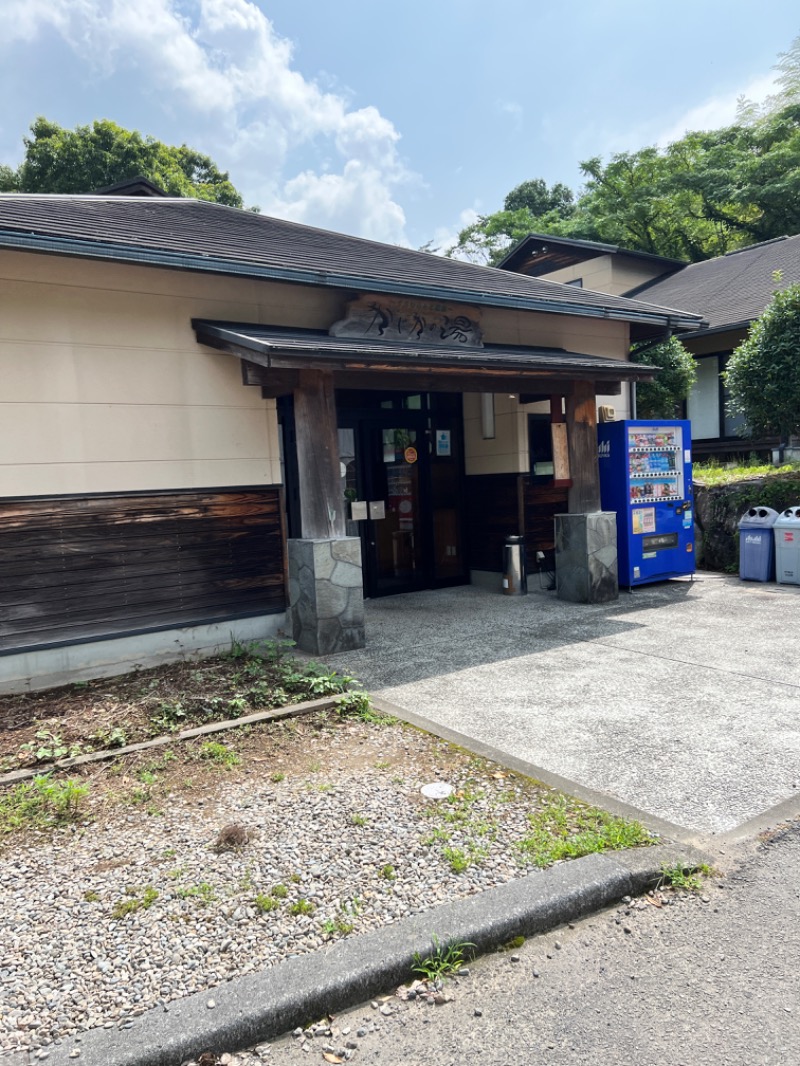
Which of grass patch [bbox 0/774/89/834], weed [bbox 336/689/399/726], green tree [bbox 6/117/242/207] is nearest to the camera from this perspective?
grass patch [bbox 0/774/89/834]

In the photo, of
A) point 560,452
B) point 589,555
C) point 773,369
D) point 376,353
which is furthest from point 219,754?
point 773,369

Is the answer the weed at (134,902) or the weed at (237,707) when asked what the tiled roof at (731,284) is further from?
the weed at (134,902)

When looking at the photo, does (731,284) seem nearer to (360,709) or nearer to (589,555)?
(589,555)

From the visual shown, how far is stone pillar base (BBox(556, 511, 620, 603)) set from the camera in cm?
810

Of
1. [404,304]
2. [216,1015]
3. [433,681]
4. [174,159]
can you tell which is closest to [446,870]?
[216,1015]

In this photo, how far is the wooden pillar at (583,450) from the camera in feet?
26.7

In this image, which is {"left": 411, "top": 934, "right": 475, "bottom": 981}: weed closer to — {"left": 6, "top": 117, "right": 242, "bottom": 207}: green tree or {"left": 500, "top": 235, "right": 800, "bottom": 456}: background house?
{"left": 500, "top": 235, "right": 800, "bottom": 456}: background house

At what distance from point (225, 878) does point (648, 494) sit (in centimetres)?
730

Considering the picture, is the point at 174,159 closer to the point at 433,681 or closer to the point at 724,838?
the point at 433,681

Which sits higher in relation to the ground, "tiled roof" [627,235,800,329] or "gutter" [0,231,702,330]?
"tiled roof" [627,235,800,329]

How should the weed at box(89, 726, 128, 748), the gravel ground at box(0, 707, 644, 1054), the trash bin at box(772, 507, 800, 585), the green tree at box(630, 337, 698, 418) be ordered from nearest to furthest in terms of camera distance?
the gravel ground at box(0, 707, 644, 1054)
the weed at box(89, 726, 128, 748)
the trash bin at box(772, 507, 800, 585)
the green tree at box(630, 337, 698, 418)

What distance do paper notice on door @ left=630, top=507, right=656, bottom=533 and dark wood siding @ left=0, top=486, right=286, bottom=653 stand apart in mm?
4449

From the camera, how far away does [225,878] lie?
2.87 m

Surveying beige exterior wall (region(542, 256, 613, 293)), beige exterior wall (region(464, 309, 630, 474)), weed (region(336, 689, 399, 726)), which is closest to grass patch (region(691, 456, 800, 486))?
beige exterior wall (region(464, 309, 630, 474))
